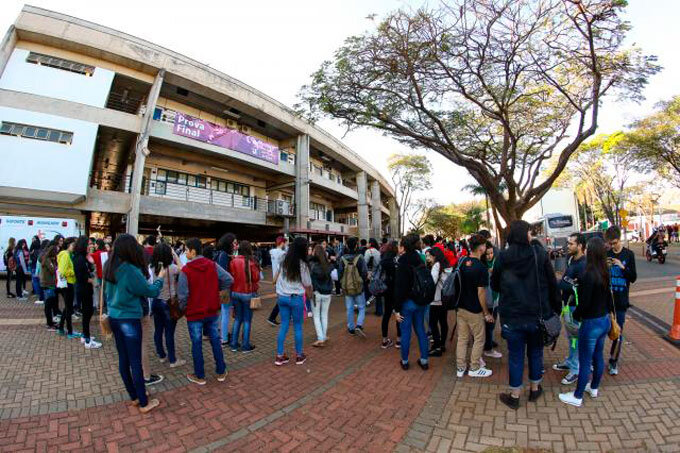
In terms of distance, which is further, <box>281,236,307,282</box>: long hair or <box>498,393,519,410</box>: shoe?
<box>281,236,307,282</box>: long hair

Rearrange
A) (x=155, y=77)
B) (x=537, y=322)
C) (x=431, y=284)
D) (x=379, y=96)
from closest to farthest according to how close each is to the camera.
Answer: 1. (x=537, y=322)
2. (x=431, y=284)
3. (x=379, y=96)
4. (x=155, y=77)

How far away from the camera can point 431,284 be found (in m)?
3.92

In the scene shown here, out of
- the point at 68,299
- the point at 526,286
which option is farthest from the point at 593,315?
the point at 68,299

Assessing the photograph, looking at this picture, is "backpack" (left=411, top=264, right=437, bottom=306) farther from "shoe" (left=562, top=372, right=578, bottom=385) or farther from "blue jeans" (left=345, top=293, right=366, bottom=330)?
"blue jeans" (left=345, top=293, right=366, bottom=330)

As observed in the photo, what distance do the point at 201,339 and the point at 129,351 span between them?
2.47ft

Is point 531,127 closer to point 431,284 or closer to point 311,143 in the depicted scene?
point 431,284

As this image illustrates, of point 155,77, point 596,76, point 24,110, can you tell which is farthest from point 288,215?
point 596,76

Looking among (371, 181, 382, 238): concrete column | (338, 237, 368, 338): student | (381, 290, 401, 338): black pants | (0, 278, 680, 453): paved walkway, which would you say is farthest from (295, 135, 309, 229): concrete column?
(0, 278, 680, 453): paved walkway

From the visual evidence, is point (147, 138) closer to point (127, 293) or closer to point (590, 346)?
point (127, 293)

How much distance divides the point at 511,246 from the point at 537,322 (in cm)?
77

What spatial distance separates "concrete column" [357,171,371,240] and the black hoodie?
2747 cm

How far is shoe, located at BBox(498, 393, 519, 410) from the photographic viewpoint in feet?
9.87

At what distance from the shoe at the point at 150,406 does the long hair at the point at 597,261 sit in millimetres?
4679

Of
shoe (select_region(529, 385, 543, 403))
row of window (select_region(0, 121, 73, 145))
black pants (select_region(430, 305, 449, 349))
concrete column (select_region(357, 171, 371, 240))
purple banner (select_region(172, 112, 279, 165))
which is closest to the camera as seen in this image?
shoe (select_region(529, 385, 543, 403))
